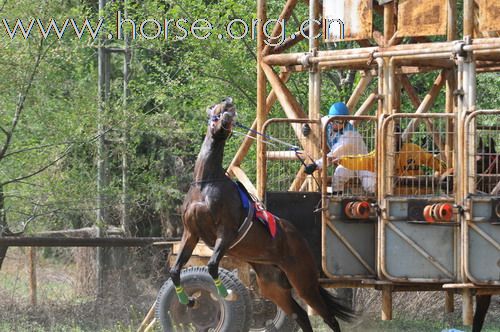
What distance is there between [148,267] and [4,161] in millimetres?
2783

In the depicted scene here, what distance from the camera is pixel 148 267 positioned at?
63.5 feet

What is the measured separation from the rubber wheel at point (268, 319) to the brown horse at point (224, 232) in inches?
71.2

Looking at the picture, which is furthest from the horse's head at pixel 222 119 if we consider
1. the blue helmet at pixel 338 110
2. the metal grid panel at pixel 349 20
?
the metal grid panel at pixel 349 20

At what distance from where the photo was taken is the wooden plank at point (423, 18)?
1292 centimetres

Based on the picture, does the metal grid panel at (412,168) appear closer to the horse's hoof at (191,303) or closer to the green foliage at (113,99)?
the horse's hoof at (191,303)

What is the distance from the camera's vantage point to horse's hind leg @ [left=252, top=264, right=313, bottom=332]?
13.4 m

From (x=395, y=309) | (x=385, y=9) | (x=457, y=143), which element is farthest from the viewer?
(x=395, y=309)

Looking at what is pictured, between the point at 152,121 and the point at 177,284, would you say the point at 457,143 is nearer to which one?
the point at 177,284

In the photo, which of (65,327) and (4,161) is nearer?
(65,327)

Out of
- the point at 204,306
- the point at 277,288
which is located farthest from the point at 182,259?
the point at 204,306

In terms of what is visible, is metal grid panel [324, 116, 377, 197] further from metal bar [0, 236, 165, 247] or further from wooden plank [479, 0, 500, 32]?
metal bar [0, 236, 165, 247]

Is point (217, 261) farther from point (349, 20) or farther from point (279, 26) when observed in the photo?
point (279, 26)

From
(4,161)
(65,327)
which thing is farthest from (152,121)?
(65,327)

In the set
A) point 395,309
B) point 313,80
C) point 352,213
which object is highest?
point 313,80
